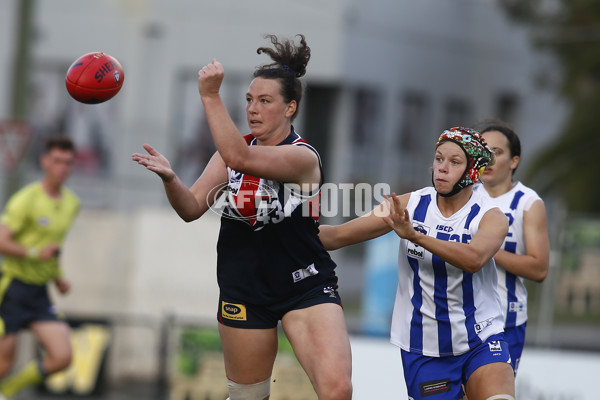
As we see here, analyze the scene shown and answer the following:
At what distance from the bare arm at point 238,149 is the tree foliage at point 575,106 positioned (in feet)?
50.5

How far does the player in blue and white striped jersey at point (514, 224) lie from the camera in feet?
20.6

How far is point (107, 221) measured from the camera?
1382 cm

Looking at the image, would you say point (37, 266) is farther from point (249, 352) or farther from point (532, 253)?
point (532, 253)

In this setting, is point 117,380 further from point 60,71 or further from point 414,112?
point 414,112

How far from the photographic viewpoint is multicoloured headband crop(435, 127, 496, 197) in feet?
17.6

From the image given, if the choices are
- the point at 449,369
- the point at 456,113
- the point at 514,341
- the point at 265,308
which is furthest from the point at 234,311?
the point at 456,113

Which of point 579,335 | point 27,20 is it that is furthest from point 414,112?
point 27,20

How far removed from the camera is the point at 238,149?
16.1 ft

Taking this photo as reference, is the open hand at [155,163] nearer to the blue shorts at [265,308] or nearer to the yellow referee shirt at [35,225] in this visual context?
the blue shorts at [265,308]

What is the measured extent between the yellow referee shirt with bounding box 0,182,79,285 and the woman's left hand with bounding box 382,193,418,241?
5043mm

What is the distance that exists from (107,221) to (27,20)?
296 cm

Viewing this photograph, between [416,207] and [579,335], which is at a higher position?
[416,207]

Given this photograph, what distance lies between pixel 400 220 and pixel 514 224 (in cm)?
157

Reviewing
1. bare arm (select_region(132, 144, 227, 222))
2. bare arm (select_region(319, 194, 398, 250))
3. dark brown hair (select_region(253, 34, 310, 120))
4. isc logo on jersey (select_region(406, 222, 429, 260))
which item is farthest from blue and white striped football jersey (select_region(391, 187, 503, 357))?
bare arm (select_region(132, 144, 227, 222))
